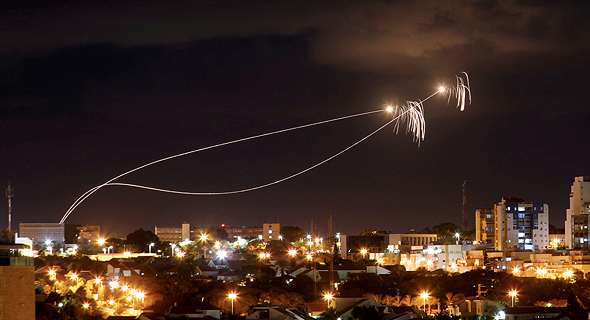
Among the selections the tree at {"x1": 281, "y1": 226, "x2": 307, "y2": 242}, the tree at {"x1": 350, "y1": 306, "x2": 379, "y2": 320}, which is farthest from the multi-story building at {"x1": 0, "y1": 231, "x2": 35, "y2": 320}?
the tree at {"x1": 281, "y1": 226, "x2": 307, "y2": 242}

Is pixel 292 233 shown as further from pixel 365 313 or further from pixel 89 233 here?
pixel 365 313

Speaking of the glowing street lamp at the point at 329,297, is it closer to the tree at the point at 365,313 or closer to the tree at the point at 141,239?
the tree at the point at 365,313

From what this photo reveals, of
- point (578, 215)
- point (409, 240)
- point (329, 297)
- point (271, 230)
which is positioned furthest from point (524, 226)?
point (329, 297)

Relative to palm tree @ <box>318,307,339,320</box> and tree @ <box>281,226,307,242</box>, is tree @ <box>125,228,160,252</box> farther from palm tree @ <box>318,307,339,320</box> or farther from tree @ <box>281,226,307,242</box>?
palm tree @ <box>318,307,339,320</box>

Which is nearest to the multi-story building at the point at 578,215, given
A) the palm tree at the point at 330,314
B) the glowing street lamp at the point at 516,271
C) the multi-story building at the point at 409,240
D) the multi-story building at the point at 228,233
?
the multi-story building at the point at 409,240

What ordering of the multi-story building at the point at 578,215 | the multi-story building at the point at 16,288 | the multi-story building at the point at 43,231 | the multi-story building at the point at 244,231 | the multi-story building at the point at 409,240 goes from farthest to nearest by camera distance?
the multi-story building at the point at 244,231 → the multi-story building at the point at 409,240 → the multi-story building at the point at 578,215 → the multi-story building at the point at 43,231 → the multi-story building at the point at 16,288
